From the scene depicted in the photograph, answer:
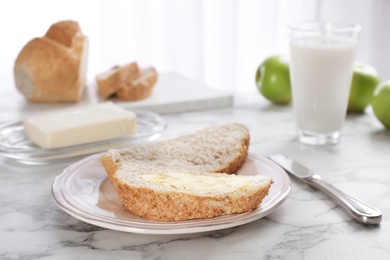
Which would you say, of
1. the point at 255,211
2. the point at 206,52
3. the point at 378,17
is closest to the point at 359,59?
the point at 378,17

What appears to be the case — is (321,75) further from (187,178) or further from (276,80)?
(187,178)

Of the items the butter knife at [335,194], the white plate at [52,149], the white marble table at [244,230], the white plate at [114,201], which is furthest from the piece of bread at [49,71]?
the butter knife at [335,194]

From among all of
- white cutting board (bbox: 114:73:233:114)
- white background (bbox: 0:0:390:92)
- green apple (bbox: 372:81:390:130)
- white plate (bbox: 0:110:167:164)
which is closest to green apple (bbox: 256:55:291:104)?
white cutting board (bbox: 114:73:233:114)

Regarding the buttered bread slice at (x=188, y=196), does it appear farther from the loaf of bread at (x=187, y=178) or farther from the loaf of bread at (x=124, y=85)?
the loaf of bread at (x=124, y=85)

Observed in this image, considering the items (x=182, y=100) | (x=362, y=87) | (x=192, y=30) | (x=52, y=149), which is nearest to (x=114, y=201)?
(x=52, y=149)

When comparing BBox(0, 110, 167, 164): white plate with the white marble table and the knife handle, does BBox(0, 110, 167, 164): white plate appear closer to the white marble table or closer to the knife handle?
the white marble table

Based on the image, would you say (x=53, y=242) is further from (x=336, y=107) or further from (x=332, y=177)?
(x=336, y=107)
